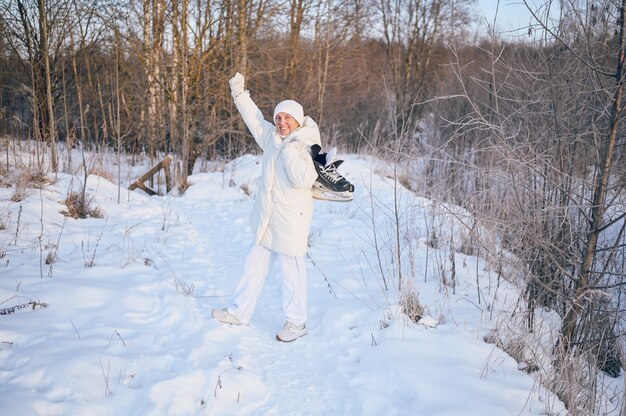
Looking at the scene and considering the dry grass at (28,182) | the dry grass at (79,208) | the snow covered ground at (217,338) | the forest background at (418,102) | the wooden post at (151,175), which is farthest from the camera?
the wooden post at (151,175)

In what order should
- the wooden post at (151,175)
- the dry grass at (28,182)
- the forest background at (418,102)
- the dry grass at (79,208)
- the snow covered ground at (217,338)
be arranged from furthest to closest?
the wooden post at (151,175) → the dry grass at (79,208) → the dry grass at (28,182) → the forest background at (418,102) → the snow covered ground at (217,338)

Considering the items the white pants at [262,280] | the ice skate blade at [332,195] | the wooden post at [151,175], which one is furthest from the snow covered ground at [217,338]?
the wooden post at [151,175]

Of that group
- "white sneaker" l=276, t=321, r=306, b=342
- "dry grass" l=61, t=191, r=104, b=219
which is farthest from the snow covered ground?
"dry grass" l=61, t=191, r=104, b=219

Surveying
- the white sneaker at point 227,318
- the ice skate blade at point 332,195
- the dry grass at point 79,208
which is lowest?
the white sneaker at point 227,318

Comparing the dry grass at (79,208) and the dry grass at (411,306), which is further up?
the dry grass at (79,208)

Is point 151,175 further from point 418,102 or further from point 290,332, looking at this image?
point 290,332

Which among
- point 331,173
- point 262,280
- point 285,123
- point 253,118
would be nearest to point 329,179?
point 331,173

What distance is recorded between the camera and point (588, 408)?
2.61 meters

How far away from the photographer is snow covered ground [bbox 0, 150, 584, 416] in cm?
252

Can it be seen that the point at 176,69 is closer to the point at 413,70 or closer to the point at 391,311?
the point at 391,311

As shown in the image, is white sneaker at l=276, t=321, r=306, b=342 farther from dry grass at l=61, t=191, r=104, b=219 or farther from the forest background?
dry grass at l=61, t=191, r=104, b=219

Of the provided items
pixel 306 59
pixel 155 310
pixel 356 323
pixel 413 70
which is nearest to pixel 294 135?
pixel 356 323

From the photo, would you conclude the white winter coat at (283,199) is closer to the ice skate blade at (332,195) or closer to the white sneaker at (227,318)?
the ice skate blade at (332,195)

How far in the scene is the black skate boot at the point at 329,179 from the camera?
10.6 feet
